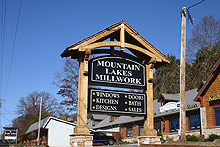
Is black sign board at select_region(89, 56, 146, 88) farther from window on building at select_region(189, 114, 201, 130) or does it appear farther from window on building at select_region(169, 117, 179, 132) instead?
window on building at select_region(169, 117, 179, 132)

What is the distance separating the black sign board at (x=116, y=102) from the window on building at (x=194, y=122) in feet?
62.1

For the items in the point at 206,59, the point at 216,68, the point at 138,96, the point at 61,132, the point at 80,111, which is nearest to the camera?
the point at 80,111

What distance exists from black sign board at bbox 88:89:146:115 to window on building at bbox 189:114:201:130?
62.1ft

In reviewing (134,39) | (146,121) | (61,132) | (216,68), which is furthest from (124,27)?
(61,132)

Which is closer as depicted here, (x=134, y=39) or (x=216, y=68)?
(x=134, y=39)

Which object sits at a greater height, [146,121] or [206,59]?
[206,59]

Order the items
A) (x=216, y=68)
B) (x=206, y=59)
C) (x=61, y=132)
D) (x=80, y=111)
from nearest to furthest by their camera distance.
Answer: (x=80, y=111)
(x=216, y=68)
(x=61, y=132)
(x=206, y=59)

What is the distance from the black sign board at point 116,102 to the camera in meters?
11.4

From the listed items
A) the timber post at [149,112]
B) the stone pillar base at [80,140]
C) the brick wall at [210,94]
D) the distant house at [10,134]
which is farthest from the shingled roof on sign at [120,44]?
the distant house at [10,134]

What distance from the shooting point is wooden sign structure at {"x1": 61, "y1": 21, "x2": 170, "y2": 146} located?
36.4ft

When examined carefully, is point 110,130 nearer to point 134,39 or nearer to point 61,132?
point 61,132

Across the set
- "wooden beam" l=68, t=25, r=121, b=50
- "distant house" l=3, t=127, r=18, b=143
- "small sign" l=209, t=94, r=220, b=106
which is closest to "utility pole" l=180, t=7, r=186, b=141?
"wooden beam" l=68, t=25, r=121, b=50

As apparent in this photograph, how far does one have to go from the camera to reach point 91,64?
11633 mm

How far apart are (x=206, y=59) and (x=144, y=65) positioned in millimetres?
35398
